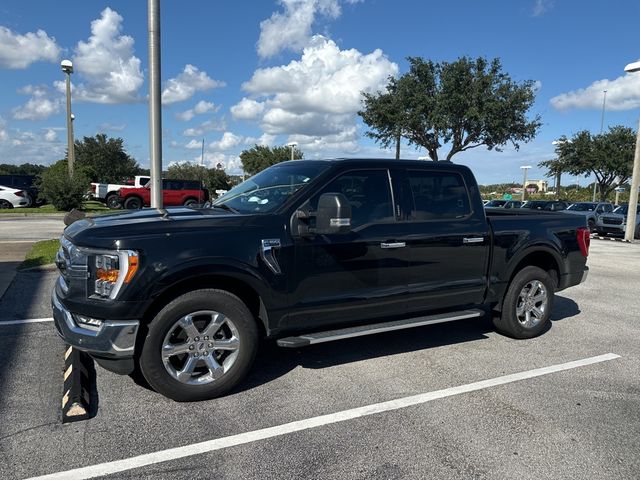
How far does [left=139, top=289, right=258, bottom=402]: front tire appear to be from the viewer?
363 cm

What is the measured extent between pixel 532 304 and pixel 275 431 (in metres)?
3.54

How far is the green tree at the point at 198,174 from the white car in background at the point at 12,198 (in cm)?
3035

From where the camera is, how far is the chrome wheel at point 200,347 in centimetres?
371

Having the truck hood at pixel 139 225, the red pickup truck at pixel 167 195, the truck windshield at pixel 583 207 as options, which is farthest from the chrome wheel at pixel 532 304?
the red pickup truck at pixel 167 195

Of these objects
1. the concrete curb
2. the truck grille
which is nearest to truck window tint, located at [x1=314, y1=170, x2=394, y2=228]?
the concrete curb

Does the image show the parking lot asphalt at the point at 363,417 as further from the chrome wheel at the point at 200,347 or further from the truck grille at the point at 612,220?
the truck grille at the point at 612,220

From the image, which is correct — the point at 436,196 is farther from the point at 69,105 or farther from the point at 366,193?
the point at 69,105

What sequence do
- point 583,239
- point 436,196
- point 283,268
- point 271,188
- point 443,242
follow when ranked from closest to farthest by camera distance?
point 283,268 < point 271,188 < point 443,242 < point 436,196 < point 583,239

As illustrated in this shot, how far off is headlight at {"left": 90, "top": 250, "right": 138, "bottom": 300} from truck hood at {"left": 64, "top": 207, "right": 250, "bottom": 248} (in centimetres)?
8

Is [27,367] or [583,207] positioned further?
[583,207]

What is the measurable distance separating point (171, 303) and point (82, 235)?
81cm

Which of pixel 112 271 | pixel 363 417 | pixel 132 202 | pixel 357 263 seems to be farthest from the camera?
pixel 132 202

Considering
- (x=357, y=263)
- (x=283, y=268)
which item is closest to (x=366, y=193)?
(x=357, y=263)

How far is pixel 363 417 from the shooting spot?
3627mm
